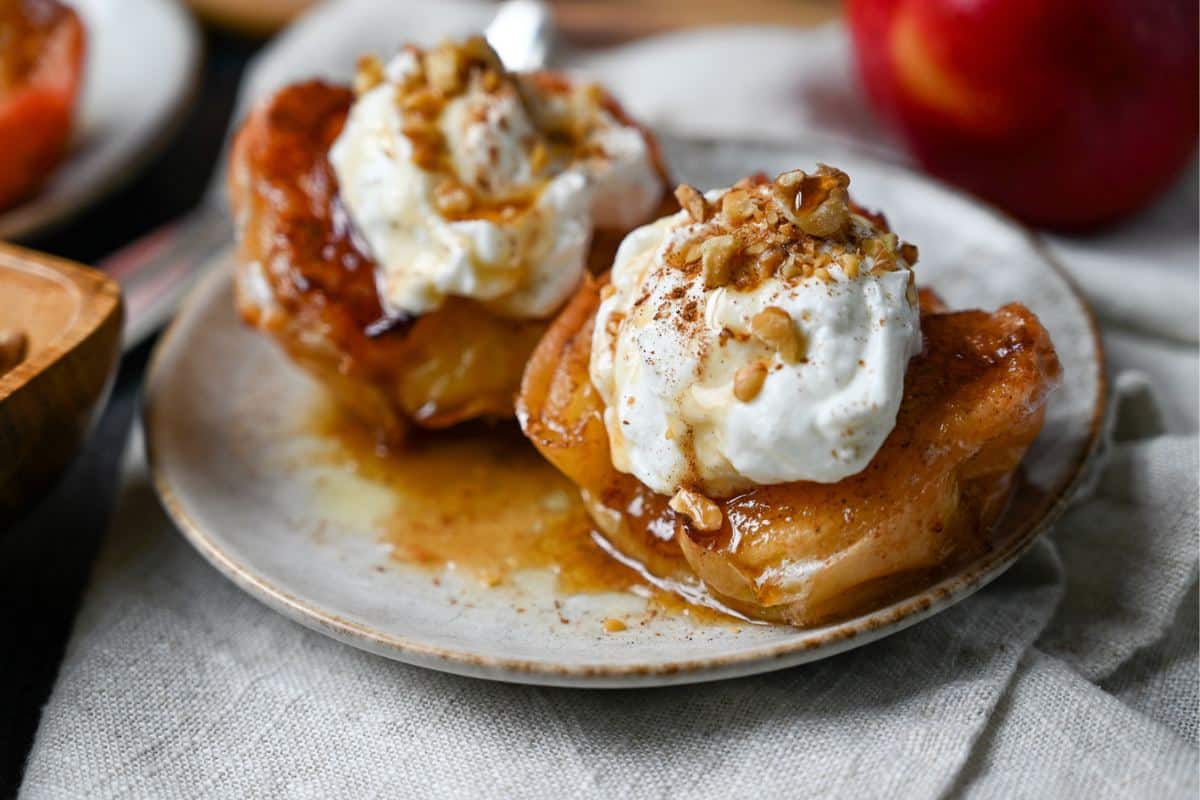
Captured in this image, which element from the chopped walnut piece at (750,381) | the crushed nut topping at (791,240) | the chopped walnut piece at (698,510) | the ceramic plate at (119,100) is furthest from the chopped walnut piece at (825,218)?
the ceramic plate at (119,100)

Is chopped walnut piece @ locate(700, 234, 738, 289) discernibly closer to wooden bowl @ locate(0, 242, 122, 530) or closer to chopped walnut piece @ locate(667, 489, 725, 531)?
chopped walnut piece @ locate(667, 489, 725, 531)

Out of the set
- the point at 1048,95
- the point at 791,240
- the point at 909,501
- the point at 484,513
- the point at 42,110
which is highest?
the point at 42,110

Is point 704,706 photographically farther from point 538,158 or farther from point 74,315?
point 74,315

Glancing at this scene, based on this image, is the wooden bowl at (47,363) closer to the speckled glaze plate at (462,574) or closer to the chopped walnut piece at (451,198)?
the speckled glaze plate at (462,574)

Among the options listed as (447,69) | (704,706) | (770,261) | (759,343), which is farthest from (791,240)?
(447,69)

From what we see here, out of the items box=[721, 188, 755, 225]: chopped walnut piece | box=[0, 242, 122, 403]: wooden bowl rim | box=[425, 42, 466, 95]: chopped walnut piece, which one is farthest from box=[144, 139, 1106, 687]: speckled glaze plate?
box=[425, 42, 466, 95]: chopped walnut piece

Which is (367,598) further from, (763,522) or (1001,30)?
(1001,30)
